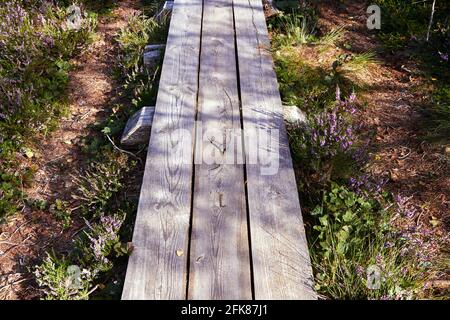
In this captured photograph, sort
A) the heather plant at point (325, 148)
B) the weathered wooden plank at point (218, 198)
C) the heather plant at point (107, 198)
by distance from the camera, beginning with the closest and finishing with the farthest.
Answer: the weathered wooden plank at point (218, 198)
the heather plant at point (107, 198)
the heather plant at point (325, 148)

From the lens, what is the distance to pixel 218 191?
3066 mm

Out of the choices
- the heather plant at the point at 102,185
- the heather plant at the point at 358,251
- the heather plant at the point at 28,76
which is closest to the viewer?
the heather plant at the point at 358,251

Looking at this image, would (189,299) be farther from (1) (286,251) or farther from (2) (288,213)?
(2) (288,213)

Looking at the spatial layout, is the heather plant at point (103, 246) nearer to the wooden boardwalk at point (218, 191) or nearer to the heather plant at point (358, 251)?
the wooden boardwalk at point (218, 191)

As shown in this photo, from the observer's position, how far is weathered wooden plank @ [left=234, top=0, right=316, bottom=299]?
2.54m

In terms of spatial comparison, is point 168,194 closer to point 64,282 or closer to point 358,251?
point 64,282

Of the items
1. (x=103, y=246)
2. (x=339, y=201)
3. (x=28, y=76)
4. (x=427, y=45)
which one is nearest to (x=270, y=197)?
(x=339, y=201)

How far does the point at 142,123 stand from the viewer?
3941mm

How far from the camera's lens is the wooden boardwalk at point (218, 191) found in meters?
2.54

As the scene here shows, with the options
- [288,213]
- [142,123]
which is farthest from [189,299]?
[142,123]

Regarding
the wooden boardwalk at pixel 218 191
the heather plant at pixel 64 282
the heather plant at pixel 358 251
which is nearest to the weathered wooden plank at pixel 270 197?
the wooden boardwalk at pixel 218 191

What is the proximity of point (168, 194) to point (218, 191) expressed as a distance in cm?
37

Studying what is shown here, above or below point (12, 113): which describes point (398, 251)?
below
